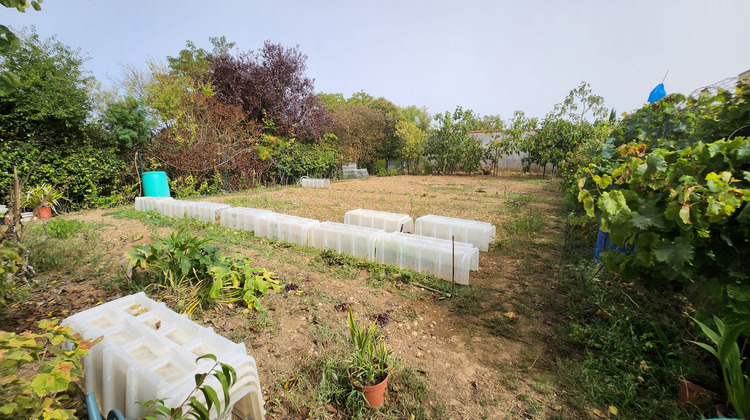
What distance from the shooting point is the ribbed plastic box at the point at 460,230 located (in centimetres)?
438

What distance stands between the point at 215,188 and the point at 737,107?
1110 cm

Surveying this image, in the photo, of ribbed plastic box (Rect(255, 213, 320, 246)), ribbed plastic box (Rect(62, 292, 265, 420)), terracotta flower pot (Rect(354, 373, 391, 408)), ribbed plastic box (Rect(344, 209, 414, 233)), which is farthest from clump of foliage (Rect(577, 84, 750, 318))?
ribbed plastic box (Rect(255, 213, 320, 246))

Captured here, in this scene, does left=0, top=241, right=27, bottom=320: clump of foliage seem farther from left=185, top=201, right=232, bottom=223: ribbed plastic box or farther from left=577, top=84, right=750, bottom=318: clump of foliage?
left=185, top=201, right=232, bottom=223: ribbed plastic box

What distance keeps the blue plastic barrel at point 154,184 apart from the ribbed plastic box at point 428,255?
731cm

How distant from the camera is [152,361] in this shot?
4.53ft

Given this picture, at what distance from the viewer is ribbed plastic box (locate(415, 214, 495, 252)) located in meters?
4.38

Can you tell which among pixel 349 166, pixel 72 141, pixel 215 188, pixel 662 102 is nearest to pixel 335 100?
pixel 349 166

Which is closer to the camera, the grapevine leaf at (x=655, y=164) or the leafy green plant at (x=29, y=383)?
the leafy green plant at (x=29, y=383)

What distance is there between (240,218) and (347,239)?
235 cm

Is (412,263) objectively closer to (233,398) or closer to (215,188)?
(233,398)

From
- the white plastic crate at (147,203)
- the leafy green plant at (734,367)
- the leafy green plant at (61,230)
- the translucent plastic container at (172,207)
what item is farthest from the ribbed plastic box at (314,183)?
the leafy green plant at (734,367)

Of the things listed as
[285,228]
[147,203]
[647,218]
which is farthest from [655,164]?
[147,203]

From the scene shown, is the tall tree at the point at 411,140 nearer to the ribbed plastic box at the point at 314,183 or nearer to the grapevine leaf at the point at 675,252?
the ribbed plastic box at the point at 314,183

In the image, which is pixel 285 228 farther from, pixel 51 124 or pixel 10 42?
pixel 51 124
